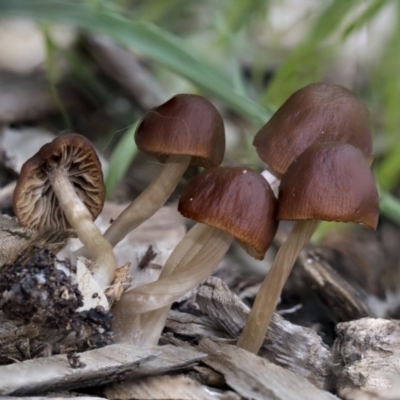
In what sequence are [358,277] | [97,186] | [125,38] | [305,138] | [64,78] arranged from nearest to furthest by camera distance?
[305,138] → [97,186] → [125,38] → [358,277] → [64,78]

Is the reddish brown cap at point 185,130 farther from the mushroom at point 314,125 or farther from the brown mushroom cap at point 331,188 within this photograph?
the brown mushroom cap at point 331,188

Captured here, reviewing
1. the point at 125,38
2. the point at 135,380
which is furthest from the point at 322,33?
the point at 135,380

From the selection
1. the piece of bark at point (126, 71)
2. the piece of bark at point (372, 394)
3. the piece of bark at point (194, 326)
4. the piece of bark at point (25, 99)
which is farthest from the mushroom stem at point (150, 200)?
the piece of bark at point (25, 99)

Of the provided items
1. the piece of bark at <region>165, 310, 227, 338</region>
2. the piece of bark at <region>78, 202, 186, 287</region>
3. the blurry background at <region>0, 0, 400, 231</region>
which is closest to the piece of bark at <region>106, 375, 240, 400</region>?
the piece of bark at <region>165, 310, 227, 338</region>

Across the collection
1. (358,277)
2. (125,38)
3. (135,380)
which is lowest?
(135,380)

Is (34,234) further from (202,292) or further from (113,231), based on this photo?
(202,292)

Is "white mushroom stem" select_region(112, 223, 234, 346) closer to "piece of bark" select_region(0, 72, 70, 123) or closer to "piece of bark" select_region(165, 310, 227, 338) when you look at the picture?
"piece of bark" select_region(165, 310, 227, 338)
